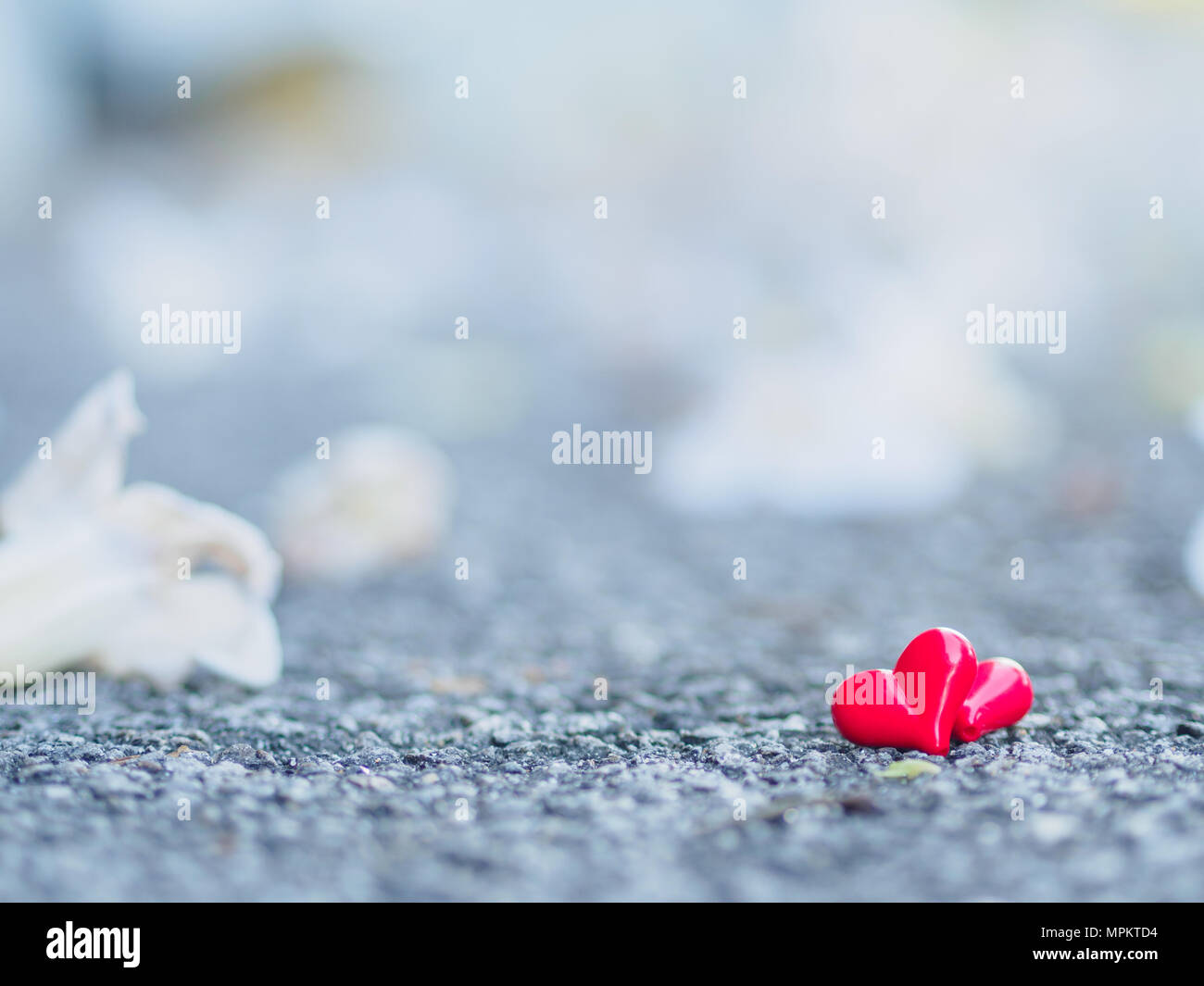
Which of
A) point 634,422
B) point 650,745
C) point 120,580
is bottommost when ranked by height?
point 650,745

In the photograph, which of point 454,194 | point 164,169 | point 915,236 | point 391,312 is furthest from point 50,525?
point 164,169

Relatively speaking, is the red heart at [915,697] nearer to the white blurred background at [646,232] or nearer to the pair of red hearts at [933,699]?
the pair of red hearts at [933,699]

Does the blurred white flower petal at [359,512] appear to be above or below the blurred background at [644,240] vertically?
below

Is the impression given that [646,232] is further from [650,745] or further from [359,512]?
[650,745]

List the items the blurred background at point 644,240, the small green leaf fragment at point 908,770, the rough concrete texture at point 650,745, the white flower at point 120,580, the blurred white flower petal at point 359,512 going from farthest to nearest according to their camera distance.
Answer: the blurred background at point 644,240, the blurred white flower petal at point 359,512, the white flower at point 120,580, the small green leaf fragment at point 908,770, the rough concrete texture at point 650,745

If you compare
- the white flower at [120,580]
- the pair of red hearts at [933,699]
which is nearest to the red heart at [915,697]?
the pair of red hearts at [933,699]

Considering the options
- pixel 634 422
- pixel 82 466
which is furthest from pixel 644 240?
pixel 82 466

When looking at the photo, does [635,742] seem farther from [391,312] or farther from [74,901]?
[391,312]
